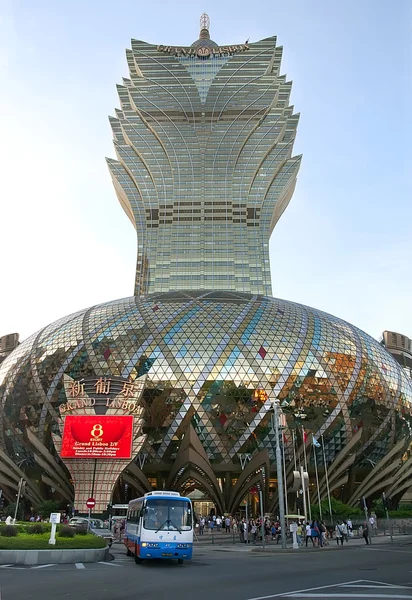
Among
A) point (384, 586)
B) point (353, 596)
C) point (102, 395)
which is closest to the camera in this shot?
point (353, 596)

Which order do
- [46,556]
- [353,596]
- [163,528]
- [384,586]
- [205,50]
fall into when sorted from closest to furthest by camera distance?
[353,596] < [384,586] < [163,528] < [46,556] < [205,50]

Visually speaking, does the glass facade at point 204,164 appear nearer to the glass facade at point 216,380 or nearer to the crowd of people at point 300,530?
the glass facade at point 216,380

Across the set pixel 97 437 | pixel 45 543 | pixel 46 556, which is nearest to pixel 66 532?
pixel 45 543

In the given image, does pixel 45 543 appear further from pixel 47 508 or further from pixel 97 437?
pixel 47 508

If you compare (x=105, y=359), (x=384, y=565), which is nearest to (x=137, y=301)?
(x=105, y=359)

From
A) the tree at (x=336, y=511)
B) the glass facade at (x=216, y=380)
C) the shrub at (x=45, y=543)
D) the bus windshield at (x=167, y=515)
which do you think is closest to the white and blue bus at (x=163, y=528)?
the bus windshield at (x=167, y=515)

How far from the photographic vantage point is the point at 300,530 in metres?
35.5

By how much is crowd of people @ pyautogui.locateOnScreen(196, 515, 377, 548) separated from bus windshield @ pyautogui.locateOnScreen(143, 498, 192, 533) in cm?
1249

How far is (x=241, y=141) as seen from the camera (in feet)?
340

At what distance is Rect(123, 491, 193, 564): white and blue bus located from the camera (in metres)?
20.5

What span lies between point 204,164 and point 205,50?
29.5 m

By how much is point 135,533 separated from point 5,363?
51555 millimetres

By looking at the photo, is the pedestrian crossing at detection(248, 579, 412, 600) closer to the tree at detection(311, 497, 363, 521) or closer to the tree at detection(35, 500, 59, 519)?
the tree at detection(311, 497, 363, 521)

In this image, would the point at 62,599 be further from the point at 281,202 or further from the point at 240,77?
the point at 240,77
